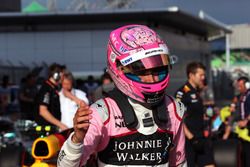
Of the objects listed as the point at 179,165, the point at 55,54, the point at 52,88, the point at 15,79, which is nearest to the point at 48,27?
the point at 55,54

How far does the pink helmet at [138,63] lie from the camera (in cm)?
294

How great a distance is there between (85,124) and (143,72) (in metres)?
0.52

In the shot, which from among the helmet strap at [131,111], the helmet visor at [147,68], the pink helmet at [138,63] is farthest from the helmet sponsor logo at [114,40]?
the helmet strap at [131,111]

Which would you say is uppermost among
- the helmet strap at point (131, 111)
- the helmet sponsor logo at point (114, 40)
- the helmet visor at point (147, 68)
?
the helmet sponsor logo at point (114, 40)

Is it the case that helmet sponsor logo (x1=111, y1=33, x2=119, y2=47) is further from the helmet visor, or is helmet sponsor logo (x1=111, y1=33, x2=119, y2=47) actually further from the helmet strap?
the helmet strap

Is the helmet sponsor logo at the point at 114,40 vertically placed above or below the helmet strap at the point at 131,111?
above

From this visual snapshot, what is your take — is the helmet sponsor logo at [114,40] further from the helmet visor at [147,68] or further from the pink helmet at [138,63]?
the helmet visor at [147,68]

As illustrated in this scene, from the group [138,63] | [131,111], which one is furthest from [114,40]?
[131,111]

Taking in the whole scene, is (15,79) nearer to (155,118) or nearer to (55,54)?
(55,54)

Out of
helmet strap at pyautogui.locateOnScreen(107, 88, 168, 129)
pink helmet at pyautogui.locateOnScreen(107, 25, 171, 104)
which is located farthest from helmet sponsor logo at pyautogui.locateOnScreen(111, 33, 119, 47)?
helmet strap at pyautogui.locateOnScreen(107, 88, 168, 129)

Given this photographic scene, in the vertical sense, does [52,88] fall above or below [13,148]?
above

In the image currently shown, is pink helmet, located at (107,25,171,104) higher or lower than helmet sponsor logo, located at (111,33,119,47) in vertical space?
lower

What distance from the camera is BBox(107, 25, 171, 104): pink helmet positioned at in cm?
294

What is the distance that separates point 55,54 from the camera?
92.8ft
